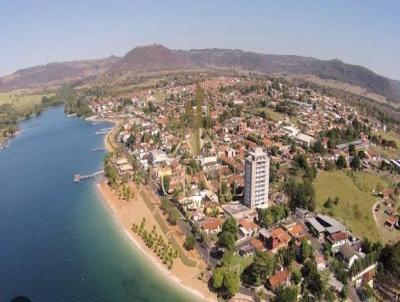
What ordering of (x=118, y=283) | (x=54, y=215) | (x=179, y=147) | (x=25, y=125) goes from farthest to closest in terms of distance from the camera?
1. (x=25, y=125)
2. (x=179, y=147)
3. (x=54, y=215)
4. (x=118, y=283)

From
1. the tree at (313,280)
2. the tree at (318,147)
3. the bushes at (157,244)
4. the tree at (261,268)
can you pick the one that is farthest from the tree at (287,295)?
the tree at (318,147)

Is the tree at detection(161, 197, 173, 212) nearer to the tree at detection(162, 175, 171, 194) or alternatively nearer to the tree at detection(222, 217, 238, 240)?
the tree at detection(162, 175, 171, 194)

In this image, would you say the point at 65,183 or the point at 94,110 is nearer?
the point at 65,183

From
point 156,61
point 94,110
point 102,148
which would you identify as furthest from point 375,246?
point 156,61

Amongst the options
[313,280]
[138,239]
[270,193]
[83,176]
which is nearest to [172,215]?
[138,239]

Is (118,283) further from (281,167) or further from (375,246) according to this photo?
(281,167)

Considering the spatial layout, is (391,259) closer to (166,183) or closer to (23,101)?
(166,183)
